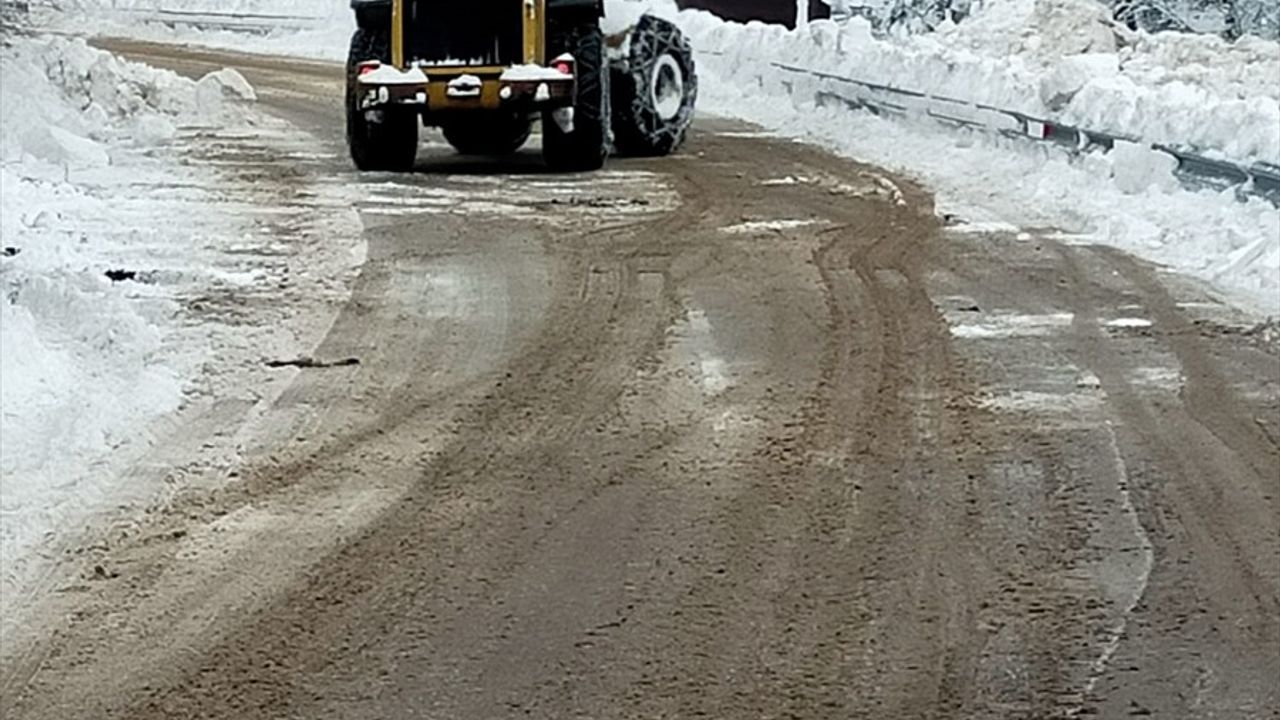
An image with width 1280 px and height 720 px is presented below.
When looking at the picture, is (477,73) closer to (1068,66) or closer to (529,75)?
(529,75)

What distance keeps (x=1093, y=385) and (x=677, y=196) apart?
7062 millimetres

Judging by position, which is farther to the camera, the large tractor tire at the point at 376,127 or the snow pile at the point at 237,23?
the snow pile at the point at 237,23

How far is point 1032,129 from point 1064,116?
0.53m

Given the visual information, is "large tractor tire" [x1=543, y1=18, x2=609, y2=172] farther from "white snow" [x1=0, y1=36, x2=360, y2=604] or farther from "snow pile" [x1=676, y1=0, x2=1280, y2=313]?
"snow pile" [x1=676, y1=0, x2=1280, y2=313]

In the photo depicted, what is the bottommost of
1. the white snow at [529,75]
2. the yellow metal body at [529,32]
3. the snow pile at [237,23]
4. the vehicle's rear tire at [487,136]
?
the snow pile at [237,23]

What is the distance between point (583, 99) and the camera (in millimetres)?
17000

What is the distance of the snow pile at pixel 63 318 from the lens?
722 centimetres

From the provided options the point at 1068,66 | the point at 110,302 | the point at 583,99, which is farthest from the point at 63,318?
the point at 1068,66

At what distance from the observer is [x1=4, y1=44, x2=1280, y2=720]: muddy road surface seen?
17.6ft

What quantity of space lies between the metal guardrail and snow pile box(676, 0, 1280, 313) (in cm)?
11

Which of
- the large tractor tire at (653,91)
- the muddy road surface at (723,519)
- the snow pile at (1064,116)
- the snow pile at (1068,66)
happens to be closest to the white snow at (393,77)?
the large tractor tire at (653,91)

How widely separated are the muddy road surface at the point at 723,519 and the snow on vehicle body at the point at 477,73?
5.34 metres

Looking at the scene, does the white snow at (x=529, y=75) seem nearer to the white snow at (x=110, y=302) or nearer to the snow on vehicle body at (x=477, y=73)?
the snow on vehicle body at (x=477, y=73)

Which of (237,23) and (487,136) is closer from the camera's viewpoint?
(487,136)
